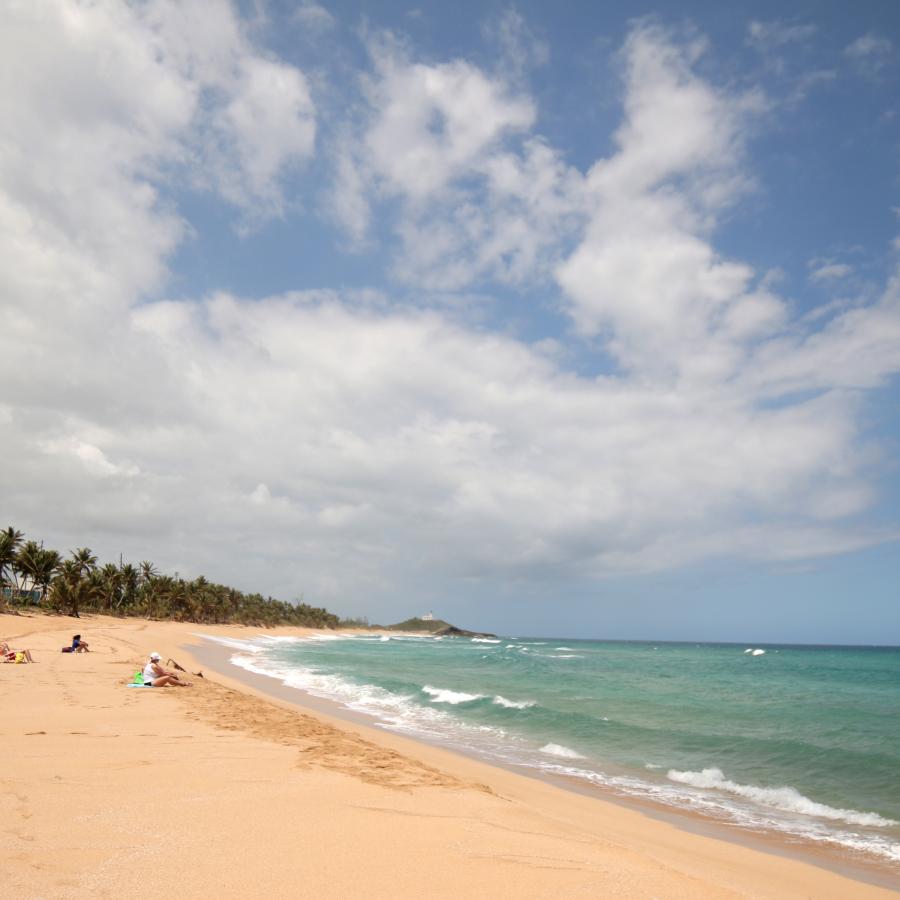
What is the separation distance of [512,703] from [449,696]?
2.64 meters

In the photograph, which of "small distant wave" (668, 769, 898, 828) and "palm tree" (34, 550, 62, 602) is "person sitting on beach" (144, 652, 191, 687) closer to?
"small distant wave" (668, 769, 898, 828)

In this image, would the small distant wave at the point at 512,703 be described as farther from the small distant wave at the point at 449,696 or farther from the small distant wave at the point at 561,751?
the small distant wave at the point at 561,751

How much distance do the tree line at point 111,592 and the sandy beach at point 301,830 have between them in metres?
54.4

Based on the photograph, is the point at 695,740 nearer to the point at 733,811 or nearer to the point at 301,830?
the point at 733,811

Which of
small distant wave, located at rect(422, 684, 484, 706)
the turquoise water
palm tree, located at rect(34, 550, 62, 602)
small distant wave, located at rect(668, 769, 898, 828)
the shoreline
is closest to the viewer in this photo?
the shoreline

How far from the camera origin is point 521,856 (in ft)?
17.8

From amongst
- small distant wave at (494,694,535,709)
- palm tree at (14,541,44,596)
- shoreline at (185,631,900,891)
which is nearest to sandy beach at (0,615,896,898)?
shoreline at (185,631,900,891)

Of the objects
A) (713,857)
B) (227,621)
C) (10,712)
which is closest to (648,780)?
(713,857)

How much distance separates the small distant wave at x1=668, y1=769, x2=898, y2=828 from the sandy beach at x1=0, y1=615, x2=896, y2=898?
3310 mm

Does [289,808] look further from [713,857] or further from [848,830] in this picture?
[848,830]

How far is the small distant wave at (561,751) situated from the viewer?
14.5 metres

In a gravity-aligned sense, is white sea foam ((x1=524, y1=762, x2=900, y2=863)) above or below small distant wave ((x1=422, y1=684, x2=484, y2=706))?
above

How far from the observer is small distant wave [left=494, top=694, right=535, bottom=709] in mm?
21922

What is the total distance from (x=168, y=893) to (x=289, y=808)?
91.4 inches
